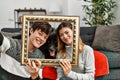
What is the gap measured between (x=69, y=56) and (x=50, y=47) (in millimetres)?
99

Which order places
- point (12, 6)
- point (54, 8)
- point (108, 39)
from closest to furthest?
point (108, 39) < point (54, 8) < point (12, 6)

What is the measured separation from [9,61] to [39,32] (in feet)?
0.79

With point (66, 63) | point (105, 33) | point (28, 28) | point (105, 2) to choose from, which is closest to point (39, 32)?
point (28, 28)

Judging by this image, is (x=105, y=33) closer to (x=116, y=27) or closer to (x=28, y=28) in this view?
(x=116, y=27)

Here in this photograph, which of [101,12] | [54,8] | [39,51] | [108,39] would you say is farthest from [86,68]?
[54,8]

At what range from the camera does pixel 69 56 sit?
105 cm

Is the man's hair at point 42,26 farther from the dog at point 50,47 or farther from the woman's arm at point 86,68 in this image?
the woman's arm at point 86,68

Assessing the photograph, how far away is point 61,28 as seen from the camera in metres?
1.04

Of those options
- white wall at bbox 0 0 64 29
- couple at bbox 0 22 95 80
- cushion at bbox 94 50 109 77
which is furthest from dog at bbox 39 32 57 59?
white wall at bbox 0 0 64 29

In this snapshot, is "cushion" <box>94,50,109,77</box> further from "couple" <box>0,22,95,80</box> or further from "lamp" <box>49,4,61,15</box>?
"lamp" <box>49,4,61,15</box>

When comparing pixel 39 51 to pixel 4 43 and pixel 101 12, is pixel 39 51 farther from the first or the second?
pixel 101 12

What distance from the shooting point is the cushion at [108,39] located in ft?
8.75

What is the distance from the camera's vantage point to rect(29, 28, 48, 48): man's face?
101 cm

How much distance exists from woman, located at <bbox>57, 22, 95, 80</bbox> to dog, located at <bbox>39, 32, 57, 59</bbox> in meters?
0.02
